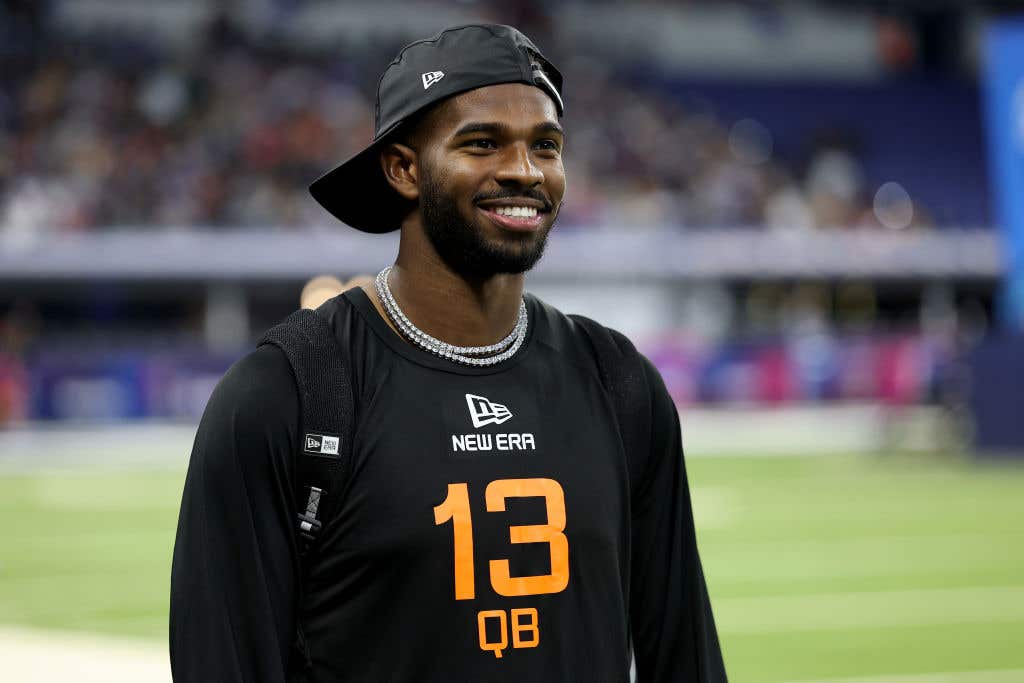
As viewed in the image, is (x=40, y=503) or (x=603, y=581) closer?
(x=603, y=581)

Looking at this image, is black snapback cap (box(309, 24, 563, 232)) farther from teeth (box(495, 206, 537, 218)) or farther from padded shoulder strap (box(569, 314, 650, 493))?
padded shoulder strap (box(569, 314, 650, 493))

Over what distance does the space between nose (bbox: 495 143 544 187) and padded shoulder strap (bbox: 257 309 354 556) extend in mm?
379

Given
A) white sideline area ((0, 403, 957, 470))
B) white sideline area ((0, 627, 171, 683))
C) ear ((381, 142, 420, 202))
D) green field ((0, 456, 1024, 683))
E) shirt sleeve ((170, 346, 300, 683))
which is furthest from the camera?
white sideline area ((0, 403, 957, 470))

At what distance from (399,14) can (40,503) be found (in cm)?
2159

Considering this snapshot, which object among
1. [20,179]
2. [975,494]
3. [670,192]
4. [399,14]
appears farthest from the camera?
[399,14]

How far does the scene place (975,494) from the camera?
1359 centimetres

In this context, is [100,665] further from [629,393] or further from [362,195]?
[629,393]

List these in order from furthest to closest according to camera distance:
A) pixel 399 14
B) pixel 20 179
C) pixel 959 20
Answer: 1. pixel 959 20
2. pixel 399 14
3. pixel 20 179

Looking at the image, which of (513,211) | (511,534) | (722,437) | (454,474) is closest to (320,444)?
(454,474)

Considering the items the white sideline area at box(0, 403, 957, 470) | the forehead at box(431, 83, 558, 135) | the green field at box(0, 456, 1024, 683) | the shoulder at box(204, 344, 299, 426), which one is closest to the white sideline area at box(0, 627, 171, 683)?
the green field at box(0, 456, 1024, 683)

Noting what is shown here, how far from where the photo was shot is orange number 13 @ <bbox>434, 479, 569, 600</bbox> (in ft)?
7.18

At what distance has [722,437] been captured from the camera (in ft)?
70.6

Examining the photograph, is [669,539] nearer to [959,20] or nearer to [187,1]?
[187,1]

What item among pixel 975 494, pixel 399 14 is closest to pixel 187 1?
pixel 399 14
